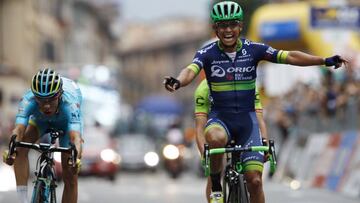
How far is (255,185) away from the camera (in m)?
11.2

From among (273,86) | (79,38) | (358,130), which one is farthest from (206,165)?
(79,38)

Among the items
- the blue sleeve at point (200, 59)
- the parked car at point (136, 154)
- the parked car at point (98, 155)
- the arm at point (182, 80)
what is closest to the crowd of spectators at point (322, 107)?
the parked car at point (98, 155)

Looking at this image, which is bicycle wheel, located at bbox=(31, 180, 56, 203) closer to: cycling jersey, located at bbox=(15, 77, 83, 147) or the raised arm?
cycling jersey, located at bbox=(15, 77, 83, 147)

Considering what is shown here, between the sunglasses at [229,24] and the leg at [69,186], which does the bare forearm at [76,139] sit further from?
the sunglasses at [229,24]

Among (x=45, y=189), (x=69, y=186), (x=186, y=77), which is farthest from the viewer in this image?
(x=69, y=186)

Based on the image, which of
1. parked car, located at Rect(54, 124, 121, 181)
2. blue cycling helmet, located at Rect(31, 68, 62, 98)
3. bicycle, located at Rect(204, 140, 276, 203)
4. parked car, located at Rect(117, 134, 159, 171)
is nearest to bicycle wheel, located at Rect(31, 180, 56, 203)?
blue cycling helmet, located at Rect(31, 68, 62, 98)

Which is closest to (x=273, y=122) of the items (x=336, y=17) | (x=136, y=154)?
(x=336, y=17)

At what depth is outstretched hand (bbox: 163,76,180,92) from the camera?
34.1ft

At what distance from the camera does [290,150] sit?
2861 cm

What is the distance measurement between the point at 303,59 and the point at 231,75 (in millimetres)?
691

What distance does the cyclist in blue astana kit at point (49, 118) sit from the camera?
1159cm

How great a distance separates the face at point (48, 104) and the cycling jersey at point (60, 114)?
20 cm

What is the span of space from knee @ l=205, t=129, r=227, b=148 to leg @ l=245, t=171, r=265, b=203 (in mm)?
371

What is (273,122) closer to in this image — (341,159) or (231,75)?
(341,159)
